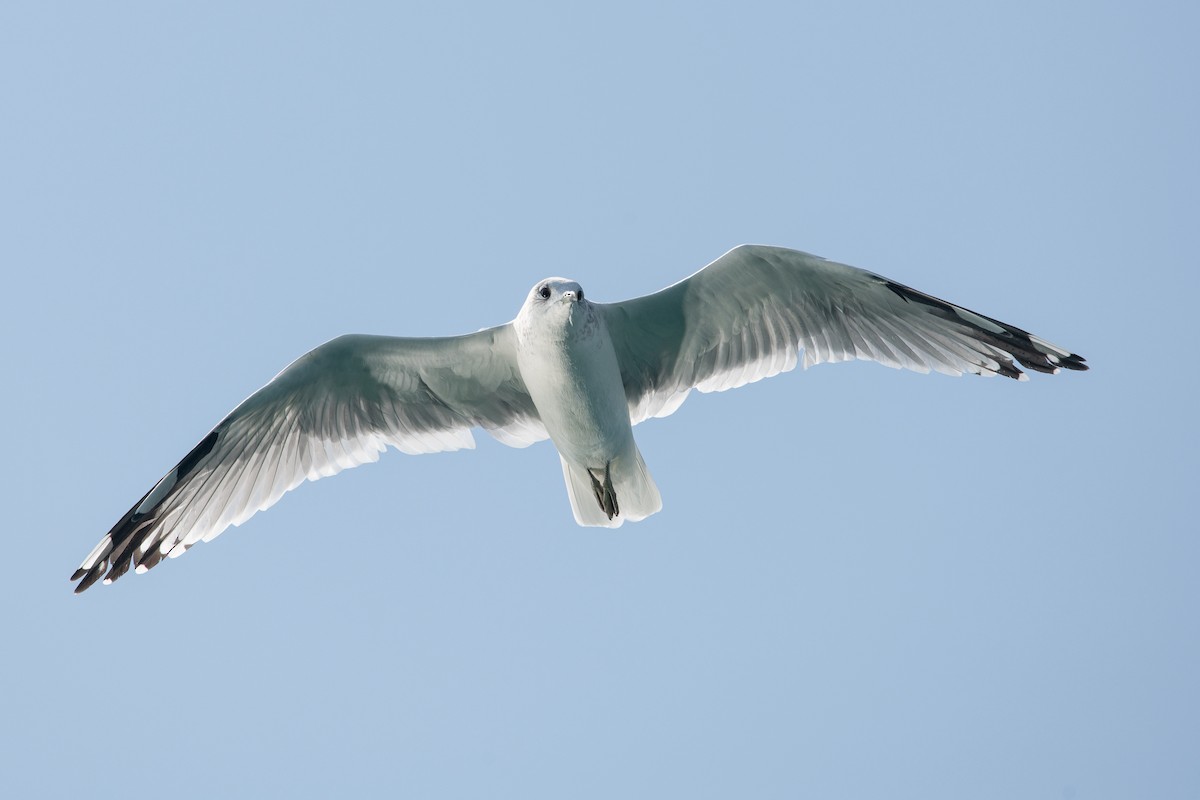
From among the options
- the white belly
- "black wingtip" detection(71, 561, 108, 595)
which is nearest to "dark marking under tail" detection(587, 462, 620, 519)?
the white belly

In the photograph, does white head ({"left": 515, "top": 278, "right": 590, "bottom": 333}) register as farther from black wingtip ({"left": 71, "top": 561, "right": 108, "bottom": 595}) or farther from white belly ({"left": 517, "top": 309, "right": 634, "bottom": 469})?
black wingtip ({"left": 71, "top": 561, "right": 108, "bottom": 595})

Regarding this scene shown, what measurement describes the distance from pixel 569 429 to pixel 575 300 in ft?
2.99

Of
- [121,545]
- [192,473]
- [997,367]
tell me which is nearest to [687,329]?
[997,367]

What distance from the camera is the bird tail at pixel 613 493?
24.1 feet

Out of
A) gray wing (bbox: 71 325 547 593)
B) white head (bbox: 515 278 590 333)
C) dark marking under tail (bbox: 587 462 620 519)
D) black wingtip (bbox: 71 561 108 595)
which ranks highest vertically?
white head (bbox: 515 278 590 333)

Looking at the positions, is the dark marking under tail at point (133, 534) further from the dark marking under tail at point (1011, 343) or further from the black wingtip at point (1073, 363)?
the black wingtip at point (1073, 363)

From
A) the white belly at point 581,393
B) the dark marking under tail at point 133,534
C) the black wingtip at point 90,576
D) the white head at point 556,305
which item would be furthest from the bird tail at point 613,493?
the black wingtip at point 90,576

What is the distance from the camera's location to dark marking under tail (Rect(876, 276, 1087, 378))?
23.4 ft

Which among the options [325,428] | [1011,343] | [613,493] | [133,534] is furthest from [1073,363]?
[133,534]

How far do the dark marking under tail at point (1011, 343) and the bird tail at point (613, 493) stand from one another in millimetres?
1893

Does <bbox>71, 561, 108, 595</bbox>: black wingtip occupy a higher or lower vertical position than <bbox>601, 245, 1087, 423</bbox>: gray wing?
lower

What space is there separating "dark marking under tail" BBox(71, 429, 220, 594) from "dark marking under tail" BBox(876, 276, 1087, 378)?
4333 millimetres

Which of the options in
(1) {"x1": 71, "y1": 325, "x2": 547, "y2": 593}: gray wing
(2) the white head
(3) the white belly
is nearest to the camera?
(2) the white head

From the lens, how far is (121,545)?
24.2 ft
